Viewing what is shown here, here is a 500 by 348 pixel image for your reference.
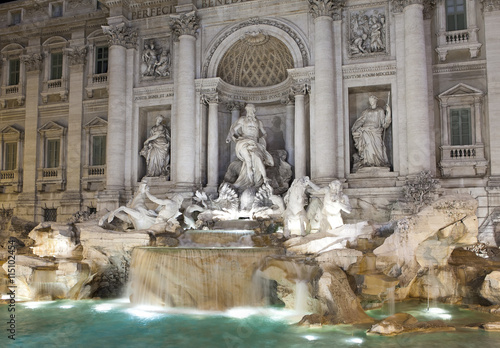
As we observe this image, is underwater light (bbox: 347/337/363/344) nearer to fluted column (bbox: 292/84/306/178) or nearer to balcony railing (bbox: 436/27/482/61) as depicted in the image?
fluted column (bbox: 292/84/306/178)

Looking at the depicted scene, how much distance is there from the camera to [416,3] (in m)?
16.8

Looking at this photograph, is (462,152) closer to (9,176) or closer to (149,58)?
(149,58)

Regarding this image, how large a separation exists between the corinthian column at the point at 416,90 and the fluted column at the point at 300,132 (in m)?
3.76

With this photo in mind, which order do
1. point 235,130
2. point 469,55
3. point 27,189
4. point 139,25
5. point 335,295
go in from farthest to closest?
point 27,189, point 139,25, point 235,130, point 469,55, point 335,295

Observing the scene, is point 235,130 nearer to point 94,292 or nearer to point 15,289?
point 94,292

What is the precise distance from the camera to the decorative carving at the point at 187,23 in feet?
63.3

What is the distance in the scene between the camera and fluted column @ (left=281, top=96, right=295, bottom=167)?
19.6m

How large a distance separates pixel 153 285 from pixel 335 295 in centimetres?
475

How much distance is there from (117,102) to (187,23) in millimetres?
4469

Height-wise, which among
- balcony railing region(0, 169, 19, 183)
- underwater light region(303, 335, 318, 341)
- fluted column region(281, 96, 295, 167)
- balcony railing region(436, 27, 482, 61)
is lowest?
underwater light region(303, 335, 318, 341)

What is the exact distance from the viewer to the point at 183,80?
19266mm

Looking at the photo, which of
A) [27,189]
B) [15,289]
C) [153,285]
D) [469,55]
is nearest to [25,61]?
[27,189]

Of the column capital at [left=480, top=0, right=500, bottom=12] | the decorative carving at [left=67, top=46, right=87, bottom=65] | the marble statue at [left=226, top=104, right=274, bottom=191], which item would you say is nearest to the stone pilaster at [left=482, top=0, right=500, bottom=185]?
the column capital at [left=480, top=0, right=500, bottom=12]

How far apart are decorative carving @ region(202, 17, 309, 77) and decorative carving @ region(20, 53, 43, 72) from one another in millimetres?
9158
